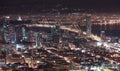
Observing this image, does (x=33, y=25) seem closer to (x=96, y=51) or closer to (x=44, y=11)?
(x=44, y=11)

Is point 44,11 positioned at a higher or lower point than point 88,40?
higher

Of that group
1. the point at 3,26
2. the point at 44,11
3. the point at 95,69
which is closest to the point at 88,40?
the point at 44,11

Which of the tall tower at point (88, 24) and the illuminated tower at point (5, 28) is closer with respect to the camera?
the illuminated tower at point (5, 28)

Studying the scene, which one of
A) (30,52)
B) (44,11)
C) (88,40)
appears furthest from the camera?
(88,40)

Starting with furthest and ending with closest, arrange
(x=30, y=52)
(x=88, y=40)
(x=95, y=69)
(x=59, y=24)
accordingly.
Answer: (x=59, y=24)
(x=88, y=40)
(x=30, y=52)
(x=95, y=69)

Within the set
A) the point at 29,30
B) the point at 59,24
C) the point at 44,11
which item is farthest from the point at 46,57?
the point at 59,24

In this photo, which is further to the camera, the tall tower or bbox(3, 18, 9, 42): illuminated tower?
the tall tower

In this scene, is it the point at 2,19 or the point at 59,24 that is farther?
the point at 59,24

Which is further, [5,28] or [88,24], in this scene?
[88,24]

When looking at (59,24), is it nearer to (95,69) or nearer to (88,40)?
(88,40)

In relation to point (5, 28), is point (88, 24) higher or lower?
lower
